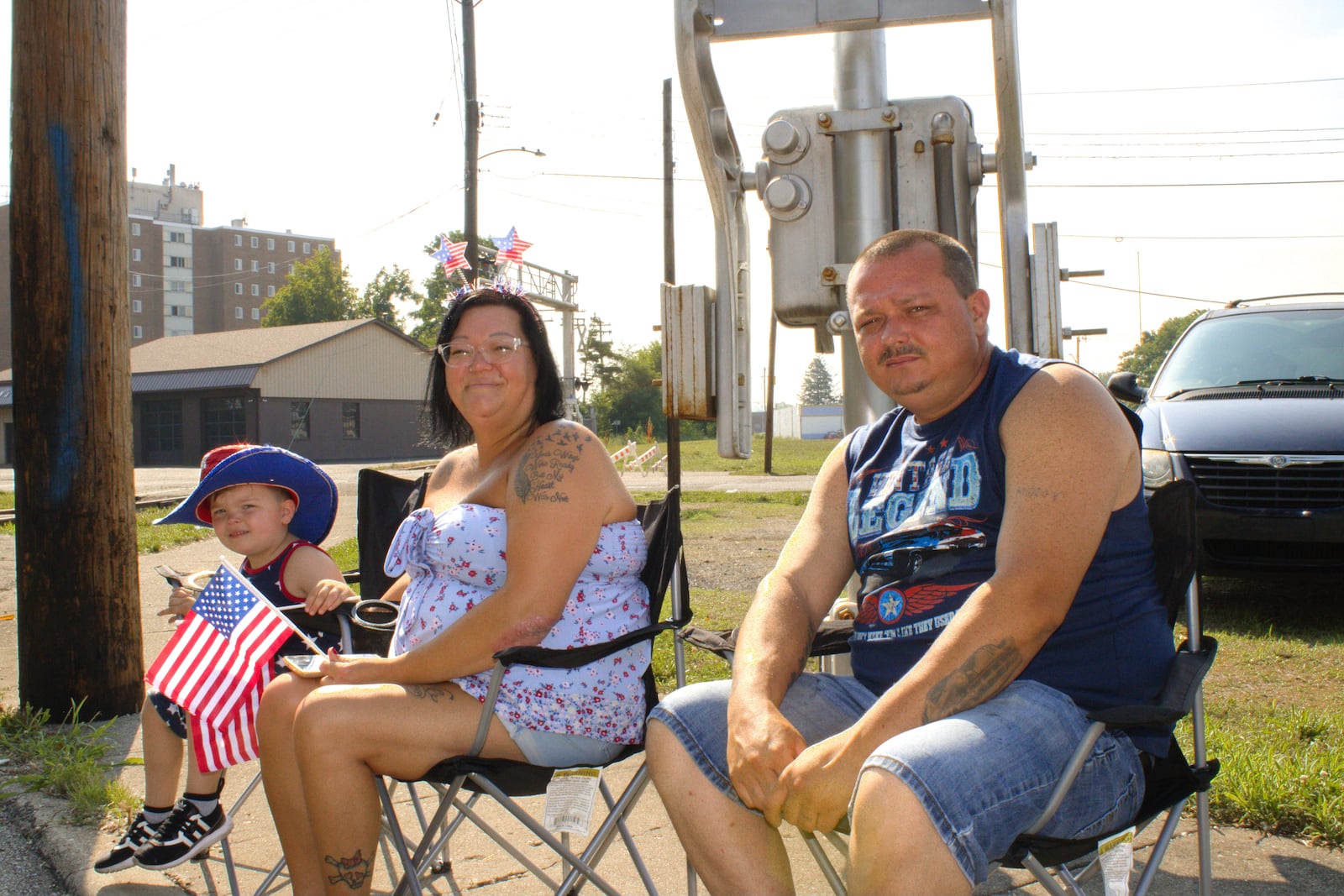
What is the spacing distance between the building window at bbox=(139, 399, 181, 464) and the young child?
133 feet

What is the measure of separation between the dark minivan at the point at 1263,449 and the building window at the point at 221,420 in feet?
121

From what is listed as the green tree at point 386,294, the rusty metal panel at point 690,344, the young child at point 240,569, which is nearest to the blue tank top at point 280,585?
the young child at point 240,569

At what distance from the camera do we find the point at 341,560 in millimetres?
8602

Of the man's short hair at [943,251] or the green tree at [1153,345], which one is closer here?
the man's short hair at [943,251]

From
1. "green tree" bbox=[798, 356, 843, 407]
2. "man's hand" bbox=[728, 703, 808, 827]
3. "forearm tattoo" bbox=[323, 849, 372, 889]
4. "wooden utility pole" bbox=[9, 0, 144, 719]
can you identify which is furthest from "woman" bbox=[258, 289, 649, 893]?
"green tree" bbox=[798, 356, 843, 407]

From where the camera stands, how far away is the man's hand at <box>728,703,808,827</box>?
5.65ft

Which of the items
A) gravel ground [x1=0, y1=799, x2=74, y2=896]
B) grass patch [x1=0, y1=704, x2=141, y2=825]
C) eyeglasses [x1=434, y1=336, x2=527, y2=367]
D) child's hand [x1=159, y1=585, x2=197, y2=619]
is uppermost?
eyeglasses [x1=434, y1=336, x2=527, y2=367]

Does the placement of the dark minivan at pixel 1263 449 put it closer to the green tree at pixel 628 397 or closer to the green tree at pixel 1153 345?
the green tree at pixel 628 397

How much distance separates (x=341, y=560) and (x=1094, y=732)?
25.5ft

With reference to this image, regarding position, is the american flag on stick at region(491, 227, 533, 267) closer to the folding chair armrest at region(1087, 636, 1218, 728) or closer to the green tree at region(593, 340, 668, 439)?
the folding chair armrest at region(1087, 636, 1218, 728)

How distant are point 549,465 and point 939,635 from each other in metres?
0.85

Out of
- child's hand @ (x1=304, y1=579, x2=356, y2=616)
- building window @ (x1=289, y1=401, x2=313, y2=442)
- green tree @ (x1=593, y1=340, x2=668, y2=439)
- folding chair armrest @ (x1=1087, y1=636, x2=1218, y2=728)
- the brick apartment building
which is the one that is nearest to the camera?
folding chair armrest @ (x1=1087, y1=636, x2=1218, y2=728)

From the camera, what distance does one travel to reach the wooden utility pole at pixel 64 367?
3684 millimetres

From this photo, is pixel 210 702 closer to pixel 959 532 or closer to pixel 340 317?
pixel 959 532
